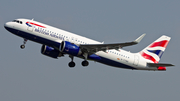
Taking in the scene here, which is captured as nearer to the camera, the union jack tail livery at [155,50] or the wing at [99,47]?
the wing at [99,47]

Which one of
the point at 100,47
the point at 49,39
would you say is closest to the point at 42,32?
the point at 49,39

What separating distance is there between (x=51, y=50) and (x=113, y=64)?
998cm

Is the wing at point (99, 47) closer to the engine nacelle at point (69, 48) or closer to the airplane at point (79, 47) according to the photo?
the airplane at point (79, 47)

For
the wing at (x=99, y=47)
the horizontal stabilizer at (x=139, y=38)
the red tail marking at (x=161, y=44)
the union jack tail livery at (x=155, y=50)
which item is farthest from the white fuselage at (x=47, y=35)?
the red tail marking at (x=161, y=44)

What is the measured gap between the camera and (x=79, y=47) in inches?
1720

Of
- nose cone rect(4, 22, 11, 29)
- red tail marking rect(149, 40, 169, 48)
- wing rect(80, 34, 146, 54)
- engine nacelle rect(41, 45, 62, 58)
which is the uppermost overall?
red tail marking rect(149, 40, 169, 48)

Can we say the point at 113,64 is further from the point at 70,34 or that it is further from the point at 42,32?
the point at 42,32

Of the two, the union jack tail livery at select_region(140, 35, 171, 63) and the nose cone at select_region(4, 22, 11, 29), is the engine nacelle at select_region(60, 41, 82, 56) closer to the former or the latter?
the nose cone at select_region(4, 22, 11, 29)

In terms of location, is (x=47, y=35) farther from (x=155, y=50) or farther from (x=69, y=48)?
(x=155, y=50)

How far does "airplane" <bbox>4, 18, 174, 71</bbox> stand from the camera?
1660 inches

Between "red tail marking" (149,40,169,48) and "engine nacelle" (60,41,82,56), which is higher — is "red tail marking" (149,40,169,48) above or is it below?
above

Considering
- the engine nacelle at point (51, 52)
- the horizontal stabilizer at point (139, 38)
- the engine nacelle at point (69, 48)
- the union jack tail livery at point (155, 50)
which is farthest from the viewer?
the union jack tail livery at point (155, 50)

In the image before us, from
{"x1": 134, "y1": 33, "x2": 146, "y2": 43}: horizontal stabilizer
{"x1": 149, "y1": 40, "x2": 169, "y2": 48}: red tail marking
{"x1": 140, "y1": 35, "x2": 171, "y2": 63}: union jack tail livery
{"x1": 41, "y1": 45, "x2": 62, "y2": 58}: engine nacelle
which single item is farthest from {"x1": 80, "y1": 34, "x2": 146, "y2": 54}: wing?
{"x1": 149, "y1": 40, "x2": 169, "y2": 48}: red tail marking

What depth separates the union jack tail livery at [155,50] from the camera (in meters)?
50.8
